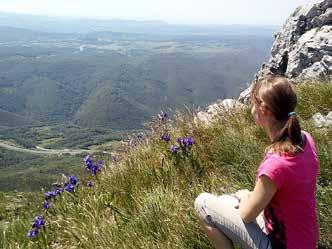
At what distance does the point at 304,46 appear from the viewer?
11.8 meters

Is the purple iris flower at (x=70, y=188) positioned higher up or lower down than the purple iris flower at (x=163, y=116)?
lower down

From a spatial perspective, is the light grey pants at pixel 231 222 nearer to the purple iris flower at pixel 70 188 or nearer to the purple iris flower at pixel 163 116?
the purple iris flower at pixel 70 188

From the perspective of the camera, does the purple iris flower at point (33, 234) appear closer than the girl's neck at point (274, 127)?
No

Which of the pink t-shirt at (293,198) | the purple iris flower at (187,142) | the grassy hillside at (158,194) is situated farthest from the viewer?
the purple iris flower at (187,142)

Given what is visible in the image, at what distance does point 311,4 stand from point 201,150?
33.2 ft

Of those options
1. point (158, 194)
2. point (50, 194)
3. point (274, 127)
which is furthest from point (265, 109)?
point (50, 194)

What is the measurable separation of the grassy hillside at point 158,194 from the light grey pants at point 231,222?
337mm

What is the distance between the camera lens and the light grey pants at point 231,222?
3246 mm

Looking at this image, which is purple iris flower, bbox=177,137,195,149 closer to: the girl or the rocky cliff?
the girl

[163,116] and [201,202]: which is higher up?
[201,202]

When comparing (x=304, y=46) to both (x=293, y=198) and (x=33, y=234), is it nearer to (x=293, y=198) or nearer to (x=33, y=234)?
(x=33, y=234)

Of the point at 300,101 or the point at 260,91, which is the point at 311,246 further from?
the point at 300,101

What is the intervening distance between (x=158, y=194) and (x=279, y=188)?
1.60 m

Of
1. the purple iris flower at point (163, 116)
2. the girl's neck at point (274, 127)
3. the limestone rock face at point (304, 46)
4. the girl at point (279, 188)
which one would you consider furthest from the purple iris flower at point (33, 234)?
the limestone rock face at point (304, 46)
